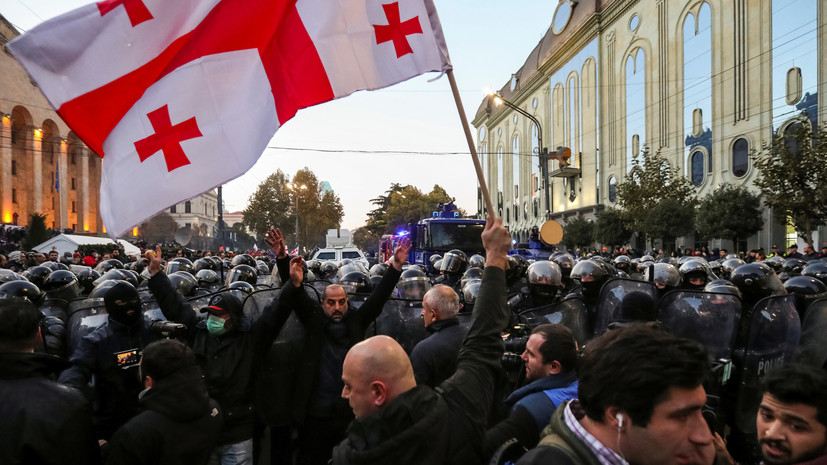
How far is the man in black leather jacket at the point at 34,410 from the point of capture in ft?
7.60

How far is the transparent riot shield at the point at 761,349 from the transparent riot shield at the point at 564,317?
114cm

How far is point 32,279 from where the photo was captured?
7.40m

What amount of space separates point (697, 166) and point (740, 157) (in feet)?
11.2

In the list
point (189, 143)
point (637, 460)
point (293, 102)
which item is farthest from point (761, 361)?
point (189, 143)

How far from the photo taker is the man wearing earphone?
142 centimetres

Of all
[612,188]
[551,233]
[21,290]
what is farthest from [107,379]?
[612,188]

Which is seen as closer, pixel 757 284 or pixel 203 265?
pixel 757 284

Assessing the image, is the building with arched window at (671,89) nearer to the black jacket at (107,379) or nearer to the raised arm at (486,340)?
the black jacket at (107,379)

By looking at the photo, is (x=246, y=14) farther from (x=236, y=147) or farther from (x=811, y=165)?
(x=811, y=165)

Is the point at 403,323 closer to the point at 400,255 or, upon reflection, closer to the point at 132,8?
the point at 400,255

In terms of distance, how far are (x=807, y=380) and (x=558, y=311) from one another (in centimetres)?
234

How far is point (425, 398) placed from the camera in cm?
189

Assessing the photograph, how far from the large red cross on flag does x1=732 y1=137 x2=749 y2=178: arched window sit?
29276mm

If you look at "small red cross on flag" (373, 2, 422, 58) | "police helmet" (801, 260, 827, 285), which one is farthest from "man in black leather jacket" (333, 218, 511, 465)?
"police helmet" (801, 260, 827, 285)
